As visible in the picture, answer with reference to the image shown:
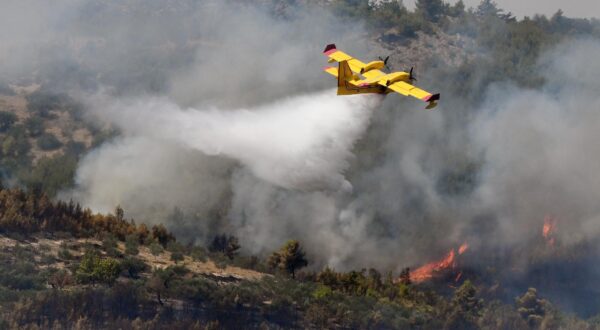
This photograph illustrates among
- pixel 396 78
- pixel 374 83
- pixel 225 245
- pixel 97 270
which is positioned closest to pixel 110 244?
pixel 97 270

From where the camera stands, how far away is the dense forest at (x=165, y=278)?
213 feet

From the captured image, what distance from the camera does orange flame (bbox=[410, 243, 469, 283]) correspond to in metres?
92.6

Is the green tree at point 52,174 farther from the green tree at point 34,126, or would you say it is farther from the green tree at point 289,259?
the green tree at point 289,259

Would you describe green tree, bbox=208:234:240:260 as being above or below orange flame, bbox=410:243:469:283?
below

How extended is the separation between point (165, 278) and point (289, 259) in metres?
14.1

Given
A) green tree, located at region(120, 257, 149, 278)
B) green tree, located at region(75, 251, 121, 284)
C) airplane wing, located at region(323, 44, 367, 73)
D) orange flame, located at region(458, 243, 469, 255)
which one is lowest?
green tree, located at region(75, 251, 121, 284)

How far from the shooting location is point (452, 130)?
107625 mm

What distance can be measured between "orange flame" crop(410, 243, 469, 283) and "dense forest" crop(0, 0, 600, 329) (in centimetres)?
26

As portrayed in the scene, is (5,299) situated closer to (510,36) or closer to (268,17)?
(268,17)

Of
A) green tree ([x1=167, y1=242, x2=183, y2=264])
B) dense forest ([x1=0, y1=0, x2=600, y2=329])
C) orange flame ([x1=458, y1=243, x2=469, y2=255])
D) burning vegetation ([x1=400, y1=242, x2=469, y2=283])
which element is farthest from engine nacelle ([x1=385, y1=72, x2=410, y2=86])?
orange flame ([x1=458, y1=243, x2=469, y2=255])

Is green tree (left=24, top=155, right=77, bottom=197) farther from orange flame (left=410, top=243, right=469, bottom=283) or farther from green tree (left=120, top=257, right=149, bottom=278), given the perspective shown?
orange flame (left=410, top=243, right=469, bottom=283)

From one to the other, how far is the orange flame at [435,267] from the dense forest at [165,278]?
0.87 ft

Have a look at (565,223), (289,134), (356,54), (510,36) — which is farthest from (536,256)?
(510,36)

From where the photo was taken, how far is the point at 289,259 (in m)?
81.0
